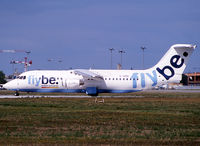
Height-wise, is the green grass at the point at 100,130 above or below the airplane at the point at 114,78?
below

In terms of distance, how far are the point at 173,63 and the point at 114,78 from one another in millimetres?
8430

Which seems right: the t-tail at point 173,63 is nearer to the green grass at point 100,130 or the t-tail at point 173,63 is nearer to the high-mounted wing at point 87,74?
the high-mounted wing at point 87,74

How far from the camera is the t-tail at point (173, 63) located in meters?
54.3

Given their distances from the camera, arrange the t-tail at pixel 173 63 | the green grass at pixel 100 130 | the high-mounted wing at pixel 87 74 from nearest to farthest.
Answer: the green grass at pixel 100 130 → the high-mounted wing at pixel 87 74 → the t-tail at pixel 173 63

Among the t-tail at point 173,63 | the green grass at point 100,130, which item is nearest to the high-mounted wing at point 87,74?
the t-tail at point 173,63

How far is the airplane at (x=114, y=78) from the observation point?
54.4 meters

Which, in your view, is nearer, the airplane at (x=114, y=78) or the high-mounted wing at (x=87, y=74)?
the high-mounted wing at (x=87, y=74)

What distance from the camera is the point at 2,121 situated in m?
24.0

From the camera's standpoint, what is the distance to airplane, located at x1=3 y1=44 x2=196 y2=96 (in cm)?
5438

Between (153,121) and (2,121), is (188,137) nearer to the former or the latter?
(153,121)

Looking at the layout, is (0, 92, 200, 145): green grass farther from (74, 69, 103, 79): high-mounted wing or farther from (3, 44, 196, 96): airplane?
(3, 44, 196, 96): airplane

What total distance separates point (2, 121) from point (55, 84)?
30609mm

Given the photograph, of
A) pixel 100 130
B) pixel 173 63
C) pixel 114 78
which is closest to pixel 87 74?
pixel 114 78

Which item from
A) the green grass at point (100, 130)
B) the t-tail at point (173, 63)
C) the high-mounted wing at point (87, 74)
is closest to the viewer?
the green grass at point (100, 130)
